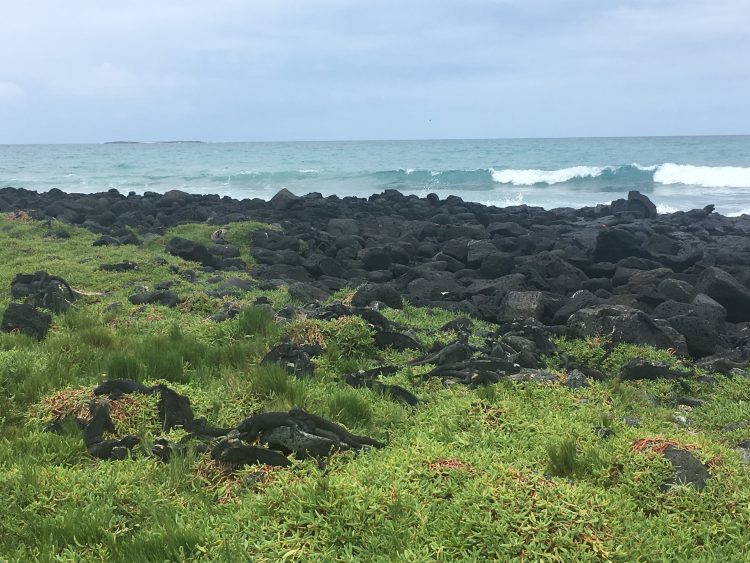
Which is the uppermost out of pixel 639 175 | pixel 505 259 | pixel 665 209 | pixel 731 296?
pixel 639 175

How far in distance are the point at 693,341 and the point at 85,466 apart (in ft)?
25.4

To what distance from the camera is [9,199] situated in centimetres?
2716

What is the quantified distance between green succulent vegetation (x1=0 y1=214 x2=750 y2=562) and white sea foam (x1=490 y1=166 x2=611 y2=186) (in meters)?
52.3

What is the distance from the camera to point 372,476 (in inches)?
149

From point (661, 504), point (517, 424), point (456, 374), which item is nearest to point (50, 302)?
point (456, 374)

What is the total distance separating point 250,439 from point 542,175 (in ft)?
191

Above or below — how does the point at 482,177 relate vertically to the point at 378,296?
above

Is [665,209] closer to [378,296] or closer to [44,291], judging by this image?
[378,296]

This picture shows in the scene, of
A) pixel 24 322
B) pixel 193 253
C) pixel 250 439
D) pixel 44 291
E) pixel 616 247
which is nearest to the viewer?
pixel 250 439

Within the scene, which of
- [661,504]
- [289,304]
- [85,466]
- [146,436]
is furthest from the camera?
[289,304]

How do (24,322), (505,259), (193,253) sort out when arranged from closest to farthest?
(24,322) < (505,259) < (193,253)

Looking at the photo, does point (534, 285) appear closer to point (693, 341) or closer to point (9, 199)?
point (693, 341)

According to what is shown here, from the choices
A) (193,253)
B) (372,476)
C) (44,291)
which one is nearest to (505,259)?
(193,253)

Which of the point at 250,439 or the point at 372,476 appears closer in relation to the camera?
the point at 372,476
